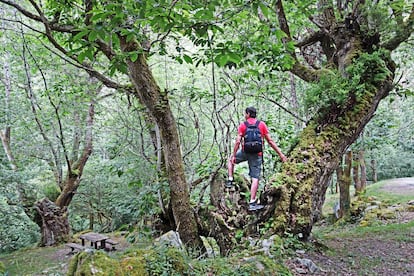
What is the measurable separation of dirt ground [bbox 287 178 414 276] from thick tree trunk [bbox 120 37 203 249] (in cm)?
197

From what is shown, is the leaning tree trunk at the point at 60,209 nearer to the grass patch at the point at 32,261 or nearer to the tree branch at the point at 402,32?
the grass patch at the point at 32,261

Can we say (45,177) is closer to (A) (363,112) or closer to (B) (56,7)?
(B) (56,7)

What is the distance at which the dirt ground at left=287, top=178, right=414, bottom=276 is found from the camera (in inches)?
170

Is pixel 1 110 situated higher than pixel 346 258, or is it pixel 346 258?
pixel 1 110

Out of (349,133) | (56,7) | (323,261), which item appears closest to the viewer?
(56,7)

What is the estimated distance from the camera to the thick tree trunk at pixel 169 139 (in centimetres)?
497

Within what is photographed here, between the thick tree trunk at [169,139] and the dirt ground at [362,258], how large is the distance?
197cm

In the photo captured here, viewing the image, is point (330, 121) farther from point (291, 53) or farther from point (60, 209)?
point (60, 209)

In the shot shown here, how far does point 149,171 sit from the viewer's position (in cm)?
633

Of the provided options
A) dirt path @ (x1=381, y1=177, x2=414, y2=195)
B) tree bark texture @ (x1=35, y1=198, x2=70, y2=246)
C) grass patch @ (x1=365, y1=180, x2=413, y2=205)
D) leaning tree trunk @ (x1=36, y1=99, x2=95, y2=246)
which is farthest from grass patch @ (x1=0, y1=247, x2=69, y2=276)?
dirt path @ (x1=381, y1=177, x2=414, y2=195)

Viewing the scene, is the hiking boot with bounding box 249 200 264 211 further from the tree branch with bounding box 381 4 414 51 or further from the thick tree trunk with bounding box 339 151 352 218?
the thick tree trunk with bounding box 339 151 352 218

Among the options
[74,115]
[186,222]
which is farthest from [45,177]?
[186,222]

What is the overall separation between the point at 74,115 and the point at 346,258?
8.90 metres

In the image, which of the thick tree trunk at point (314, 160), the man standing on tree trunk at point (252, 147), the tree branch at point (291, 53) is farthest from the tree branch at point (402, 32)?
the man standing on tree trunk at point (252, 147)
